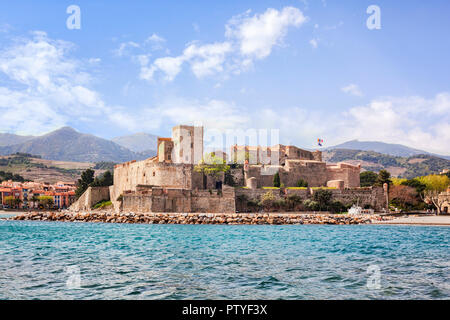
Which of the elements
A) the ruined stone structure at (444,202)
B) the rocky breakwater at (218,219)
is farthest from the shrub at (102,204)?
the ruined stone structure at (444,202)

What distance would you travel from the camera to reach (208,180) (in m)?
49.2

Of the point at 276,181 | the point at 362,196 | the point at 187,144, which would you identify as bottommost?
the point at 362,196

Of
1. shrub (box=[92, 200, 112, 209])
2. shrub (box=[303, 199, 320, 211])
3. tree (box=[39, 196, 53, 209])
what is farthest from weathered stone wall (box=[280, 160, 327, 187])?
tree (box=[39, 196, 53, 209])

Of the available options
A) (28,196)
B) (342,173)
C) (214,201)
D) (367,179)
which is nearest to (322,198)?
(342,173)

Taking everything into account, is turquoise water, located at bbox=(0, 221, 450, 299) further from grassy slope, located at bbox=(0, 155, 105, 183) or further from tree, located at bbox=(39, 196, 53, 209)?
grassy slope, located at bbox=(0, 155, 105, 183)

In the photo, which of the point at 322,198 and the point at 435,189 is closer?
the point at 322,198

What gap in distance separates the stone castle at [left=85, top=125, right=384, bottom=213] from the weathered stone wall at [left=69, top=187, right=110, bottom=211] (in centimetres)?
14

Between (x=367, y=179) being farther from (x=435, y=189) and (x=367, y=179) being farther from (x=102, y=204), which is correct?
(x=102, y=204)

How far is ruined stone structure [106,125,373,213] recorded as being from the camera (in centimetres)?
4341

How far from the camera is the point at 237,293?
8523mm

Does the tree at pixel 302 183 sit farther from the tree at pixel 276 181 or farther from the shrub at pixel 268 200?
the shrub at pixel 268 200

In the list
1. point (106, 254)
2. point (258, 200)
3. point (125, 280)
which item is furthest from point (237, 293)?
point (258, 200)

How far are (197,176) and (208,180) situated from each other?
167 centimetres
